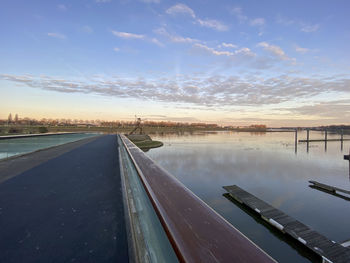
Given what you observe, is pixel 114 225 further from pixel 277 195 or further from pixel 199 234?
pixel 277 195

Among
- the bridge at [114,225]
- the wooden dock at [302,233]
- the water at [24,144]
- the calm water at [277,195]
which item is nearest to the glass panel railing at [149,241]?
the bridge at [114,225]

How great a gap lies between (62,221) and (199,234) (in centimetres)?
186

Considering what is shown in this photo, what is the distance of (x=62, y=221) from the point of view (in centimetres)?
184

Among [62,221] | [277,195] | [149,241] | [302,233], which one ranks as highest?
[149,241]

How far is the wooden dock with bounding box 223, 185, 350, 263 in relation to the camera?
5.18 meters

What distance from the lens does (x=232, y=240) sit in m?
0.74

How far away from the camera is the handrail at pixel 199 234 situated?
2.14 ft

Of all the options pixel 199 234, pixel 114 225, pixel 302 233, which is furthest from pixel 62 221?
pixel 302 233

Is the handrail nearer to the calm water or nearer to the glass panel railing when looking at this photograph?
the glass panel railing

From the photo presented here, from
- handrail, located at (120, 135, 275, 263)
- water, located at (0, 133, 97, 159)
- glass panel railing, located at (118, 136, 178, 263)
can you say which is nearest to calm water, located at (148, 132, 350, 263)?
glass panel railing, located at (118, 136, 178, 263)

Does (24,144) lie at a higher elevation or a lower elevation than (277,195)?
higher

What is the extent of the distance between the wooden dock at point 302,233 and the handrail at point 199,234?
691 centimetres

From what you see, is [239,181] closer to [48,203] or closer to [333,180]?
[333,180]

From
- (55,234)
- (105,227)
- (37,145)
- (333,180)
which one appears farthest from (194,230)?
(333,180)
